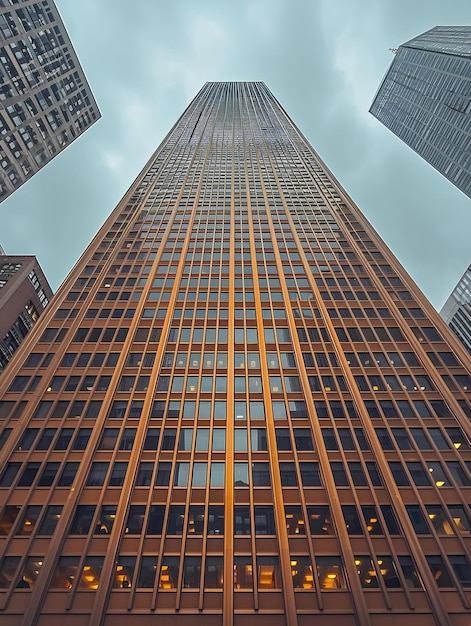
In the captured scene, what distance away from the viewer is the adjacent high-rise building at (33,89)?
2844 inches

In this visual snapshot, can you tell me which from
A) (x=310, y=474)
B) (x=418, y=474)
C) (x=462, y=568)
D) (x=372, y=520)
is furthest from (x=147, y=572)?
(x=418, y=474)

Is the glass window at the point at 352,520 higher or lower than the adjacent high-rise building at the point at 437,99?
higher

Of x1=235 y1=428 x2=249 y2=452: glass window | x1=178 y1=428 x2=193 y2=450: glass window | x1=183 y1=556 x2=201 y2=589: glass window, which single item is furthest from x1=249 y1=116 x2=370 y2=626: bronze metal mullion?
x1=178 y1=428 x2=193 y2=450: glass window

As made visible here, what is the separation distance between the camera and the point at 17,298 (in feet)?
268

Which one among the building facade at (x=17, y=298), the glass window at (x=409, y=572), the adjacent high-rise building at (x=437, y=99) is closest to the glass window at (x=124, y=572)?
the glass window at (x=409, y=572)

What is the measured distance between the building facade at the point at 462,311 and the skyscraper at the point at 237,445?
8783 centimetres

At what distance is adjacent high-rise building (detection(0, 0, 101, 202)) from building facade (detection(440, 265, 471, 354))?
127 m

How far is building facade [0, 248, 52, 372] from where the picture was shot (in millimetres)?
77500

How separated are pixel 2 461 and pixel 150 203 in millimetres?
51731

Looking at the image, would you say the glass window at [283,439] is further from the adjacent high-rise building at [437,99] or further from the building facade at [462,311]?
the adjacent high-rise building at [437,99]

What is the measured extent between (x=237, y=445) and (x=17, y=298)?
231 ft

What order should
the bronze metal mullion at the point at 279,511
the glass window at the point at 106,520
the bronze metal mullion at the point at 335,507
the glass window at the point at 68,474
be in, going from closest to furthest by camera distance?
the bronze metal mullion at the point at 335,507 → the bronze metal mullion at the point at 279,511 → the glass window at the point at 106,520 → the glass window at the point at 68,474

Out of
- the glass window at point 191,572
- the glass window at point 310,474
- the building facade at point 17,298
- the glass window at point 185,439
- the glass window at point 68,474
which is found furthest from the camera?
the building facade at point 17,298

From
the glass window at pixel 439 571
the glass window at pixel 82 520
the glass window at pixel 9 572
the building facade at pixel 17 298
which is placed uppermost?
the glass window at pixel 9 572
